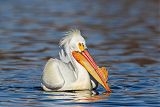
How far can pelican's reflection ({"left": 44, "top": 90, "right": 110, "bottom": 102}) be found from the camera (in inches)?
360

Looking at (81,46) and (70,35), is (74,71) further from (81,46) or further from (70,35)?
(70,35)

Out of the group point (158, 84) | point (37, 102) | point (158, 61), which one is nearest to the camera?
point (37, 102)

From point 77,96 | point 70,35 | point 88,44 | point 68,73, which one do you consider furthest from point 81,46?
point 88,44

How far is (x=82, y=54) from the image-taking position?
10008 millimetres

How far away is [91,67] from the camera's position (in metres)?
9.91

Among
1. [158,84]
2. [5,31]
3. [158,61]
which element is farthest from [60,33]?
[158,84]

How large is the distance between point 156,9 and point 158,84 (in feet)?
59.6

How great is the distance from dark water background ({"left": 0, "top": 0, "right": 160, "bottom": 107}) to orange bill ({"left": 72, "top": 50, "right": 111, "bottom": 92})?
0.64 feet

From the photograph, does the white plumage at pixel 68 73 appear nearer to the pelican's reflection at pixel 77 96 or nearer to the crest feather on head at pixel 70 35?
the crest feather on head at pixel 70 35

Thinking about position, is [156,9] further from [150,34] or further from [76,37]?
[76,37]

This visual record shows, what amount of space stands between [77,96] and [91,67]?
2.11 ft

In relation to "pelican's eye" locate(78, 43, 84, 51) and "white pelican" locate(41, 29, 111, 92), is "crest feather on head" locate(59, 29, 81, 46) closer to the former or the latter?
"white pelican" locate(41, 29, 111, 92)

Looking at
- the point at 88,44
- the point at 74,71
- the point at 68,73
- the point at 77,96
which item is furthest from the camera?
the point at 88,44

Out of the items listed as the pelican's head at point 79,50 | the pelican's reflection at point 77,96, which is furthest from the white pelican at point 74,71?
the pelican's reflection at point 77,96
